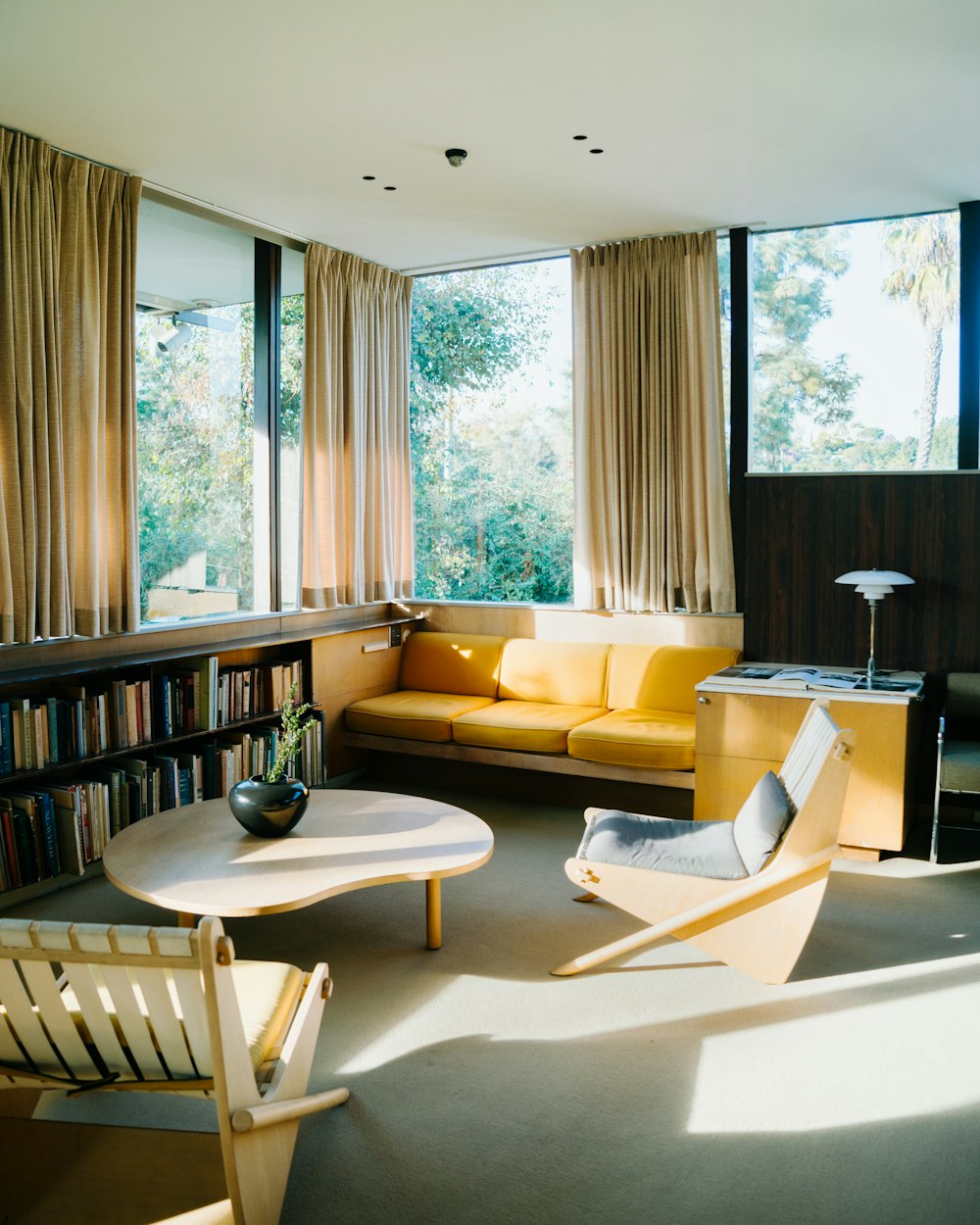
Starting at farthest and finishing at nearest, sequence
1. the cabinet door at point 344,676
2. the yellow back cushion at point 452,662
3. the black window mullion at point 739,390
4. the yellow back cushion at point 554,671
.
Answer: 1. the yellow back cushion at point 452,662
2. the yellow back cushion at point 554,671
3. the cabinet door at point 344,676
4. the black window mullion at point 739,390

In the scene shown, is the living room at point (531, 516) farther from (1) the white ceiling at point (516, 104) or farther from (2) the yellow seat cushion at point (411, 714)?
(2) the yellow seat cushion at point (411, 714)

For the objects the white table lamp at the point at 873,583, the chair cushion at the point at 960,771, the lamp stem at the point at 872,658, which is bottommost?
the chair cushion at the point at 960,771

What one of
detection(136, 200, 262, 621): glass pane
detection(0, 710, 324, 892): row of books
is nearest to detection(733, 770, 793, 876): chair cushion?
detection(0, 710, 324, 892): row of books

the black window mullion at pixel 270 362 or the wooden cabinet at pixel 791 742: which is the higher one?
the black window mullion at pixel 270 362

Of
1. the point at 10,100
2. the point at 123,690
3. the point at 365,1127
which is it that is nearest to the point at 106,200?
the point at 10,100

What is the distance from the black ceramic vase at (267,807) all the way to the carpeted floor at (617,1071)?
41 centimetres

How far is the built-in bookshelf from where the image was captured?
3771 mm

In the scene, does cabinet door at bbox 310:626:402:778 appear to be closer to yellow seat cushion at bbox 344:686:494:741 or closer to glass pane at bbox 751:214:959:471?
yellow seat cushion at bbox 344:686:494:741

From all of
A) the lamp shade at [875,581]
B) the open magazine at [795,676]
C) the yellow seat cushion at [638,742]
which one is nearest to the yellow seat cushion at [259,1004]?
the yellow seat cushion at [638,742]

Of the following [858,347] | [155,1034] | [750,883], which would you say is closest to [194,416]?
[858,347]

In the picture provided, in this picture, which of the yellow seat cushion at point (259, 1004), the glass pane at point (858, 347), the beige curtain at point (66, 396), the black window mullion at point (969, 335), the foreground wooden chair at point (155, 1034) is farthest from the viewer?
the glass pane at point (858, 347)

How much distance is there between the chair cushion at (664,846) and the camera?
126 inches

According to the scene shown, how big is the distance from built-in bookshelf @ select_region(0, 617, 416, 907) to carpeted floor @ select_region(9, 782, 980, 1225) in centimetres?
25

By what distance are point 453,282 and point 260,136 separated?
7.22 feet
